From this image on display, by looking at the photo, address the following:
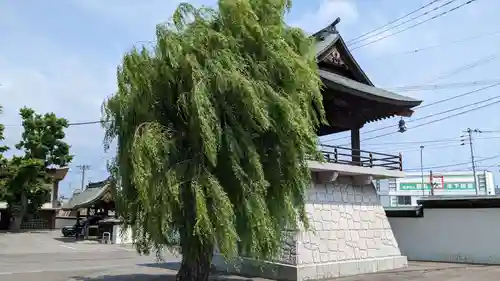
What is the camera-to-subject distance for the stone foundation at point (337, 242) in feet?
40.9

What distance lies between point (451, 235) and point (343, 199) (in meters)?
6.09

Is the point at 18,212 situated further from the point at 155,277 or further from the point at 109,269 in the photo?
the point at 155,277

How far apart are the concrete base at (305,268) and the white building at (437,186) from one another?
40796 mm

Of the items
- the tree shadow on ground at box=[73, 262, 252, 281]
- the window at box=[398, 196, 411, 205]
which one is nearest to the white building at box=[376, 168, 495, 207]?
the window at box=[398, 196, 411, 205]

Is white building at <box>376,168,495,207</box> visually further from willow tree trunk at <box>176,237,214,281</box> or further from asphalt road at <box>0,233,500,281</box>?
willow tree trunk at <box>176,237,214,281</box>

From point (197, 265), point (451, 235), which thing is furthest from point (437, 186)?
point (197, 265)

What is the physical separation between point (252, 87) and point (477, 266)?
1229cm

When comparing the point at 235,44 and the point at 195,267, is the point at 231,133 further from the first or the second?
the point at 195,267

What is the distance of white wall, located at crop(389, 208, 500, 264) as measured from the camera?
55.8 ft

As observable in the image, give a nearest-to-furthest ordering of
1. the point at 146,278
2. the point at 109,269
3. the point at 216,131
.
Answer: the point at 216,131 → the point at 146,278 → the point at 109,269

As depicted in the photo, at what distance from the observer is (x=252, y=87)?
855 centimetres

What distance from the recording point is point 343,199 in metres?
14.8

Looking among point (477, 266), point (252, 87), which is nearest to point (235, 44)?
point (252, 87)

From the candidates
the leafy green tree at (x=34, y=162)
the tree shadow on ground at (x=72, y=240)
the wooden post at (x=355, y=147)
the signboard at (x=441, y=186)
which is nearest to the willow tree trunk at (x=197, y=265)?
the wooden post at (x=355, y=147)
